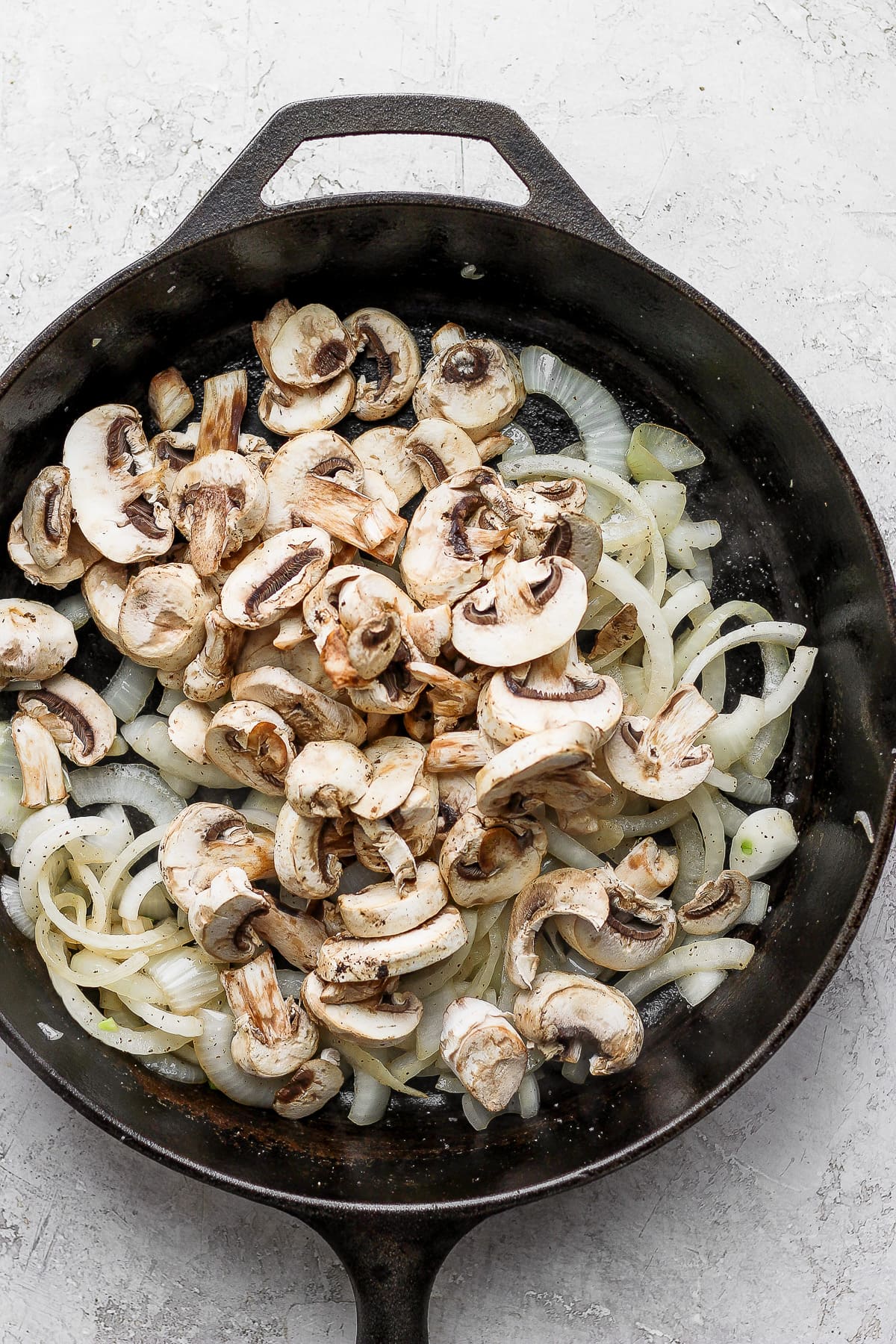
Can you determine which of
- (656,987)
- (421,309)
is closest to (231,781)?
(656,987)

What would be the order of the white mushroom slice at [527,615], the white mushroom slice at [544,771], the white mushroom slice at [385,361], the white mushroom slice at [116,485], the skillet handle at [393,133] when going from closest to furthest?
the white mushroom slice at [544,771] → the white mushroom slice at [527,615] → the skillet handle at [393,133] → the white mushroom slice at [116,485] → the white mushroom slice at [385,361]

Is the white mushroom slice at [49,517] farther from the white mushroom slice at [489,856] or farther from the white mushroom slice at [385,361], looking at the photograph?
the white mushroom slice at [489,856]

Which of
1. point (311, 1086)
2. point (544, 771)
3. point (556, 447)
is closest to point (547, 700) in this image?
point (544, 771)

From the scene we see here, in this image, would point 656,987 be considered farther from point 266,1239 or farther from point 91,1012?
point 91,1012

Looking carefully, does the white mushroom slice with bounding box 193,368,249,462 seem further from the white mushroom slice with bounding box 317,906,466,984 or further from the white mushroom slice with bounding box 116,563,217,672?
the white mushroom slice with bounding box 317,906,466,984

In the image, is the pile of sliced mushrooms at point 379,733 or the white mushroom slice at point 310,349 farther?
the white mushroom slice at point 310,349

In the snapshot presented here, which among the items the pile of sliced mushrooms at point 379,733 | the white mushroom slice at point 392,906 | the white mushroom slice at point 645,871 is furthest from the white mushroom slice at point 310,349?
the white mushroom slice at point 645,871
